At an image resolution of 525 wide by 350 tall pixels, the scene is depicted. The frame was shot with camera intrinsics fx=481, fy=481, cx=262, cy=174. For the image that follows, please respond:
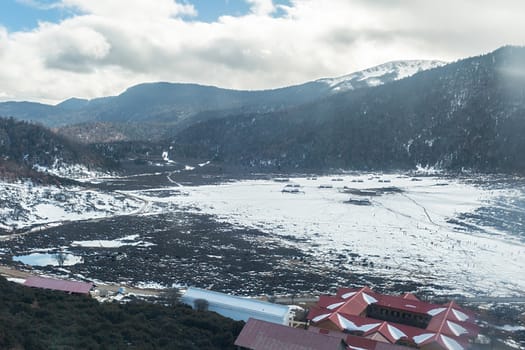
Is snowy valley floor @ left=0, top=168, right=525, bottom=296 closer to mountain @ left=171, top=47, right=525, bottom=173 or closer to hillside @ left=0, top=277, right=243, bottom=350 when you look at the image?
hillside @ left=0, top=277, right=243, bottom=350

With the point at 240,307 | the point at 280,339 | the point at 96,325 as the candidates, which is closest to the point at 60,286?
the point at 240,307

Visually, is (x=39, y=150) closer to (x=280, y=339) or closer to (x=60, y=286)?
(x=60, y=286)

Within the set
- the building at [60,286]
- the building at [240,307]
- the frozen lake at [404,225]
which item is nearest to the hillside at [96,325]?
the building at [60,286]

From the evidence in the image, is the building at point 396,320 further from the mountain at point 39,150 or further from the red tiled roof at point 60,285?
the mountain at point 39,150

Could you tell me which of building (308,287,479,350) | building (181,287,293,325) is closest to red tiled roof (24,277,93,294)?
building (181,287,293,325)

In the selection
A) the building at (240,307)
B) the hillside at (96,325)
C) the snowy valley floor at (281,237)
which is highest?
the hillside at (96,325)

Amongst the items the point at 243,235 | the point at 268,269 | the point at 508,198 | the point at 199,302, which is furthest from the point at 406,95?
the point at 199,302

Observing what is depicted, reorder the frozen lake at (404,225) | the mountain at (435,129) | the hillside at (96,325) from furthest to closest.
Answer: the mountain at (435,129)
the frozen lake at (404,225)
the hillside at (96,325)
